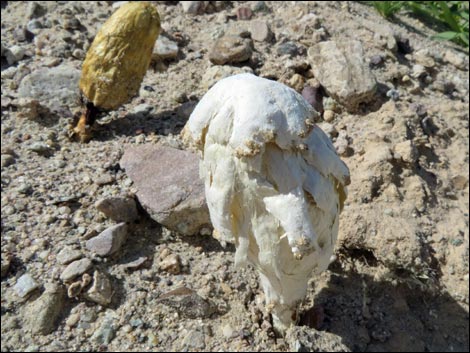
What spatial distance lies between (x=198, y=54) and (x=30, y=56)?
1152mm

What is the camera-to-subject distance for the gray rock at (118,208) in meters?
2.71

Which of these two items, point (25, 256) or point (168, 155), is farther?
point (168, 155)

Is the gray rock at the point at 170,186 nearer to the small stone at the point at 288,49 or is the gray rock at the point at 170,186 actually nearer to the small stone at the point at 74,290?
the small stone at the point at 74,290

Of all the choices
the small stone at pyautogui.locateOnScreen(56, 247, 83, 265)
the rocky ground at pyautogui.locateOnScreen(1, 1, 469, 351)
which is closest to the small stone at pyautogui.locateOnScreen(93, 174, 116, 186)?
the rocky ground at pyautogui.locateOnScreen(1, 1, 469, 351)

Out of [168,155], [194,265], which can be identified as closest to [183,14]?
[168,155]

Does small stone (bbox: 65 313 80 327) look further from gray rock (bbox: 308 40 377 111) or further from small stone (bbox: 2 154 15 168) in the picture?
gray rock (bbox: 308 40 377 111)

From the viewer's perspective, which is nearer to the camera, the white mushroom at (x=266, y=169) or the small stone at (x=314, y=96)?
the white mushroom at (x=266, y=169)

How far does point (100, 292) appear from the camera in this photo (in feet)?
8.14

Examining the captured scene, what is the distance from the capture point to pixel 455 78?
395 cm

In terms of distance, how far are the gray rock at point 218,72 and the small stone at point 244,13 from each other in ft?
2.05

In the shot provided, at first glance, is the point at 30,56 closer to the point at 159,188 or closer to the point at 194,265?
the point at 159,188

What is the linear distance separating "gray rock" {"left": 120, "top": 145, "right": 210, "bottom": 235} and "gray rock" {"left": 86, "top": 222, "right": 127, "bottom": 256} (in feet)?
0.60

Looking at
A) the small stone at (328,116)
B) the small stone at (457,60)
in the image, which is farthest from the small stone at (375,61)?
the small stone at (457,60)

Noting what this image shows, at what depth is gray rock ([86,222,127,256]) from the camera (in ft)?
8.61
